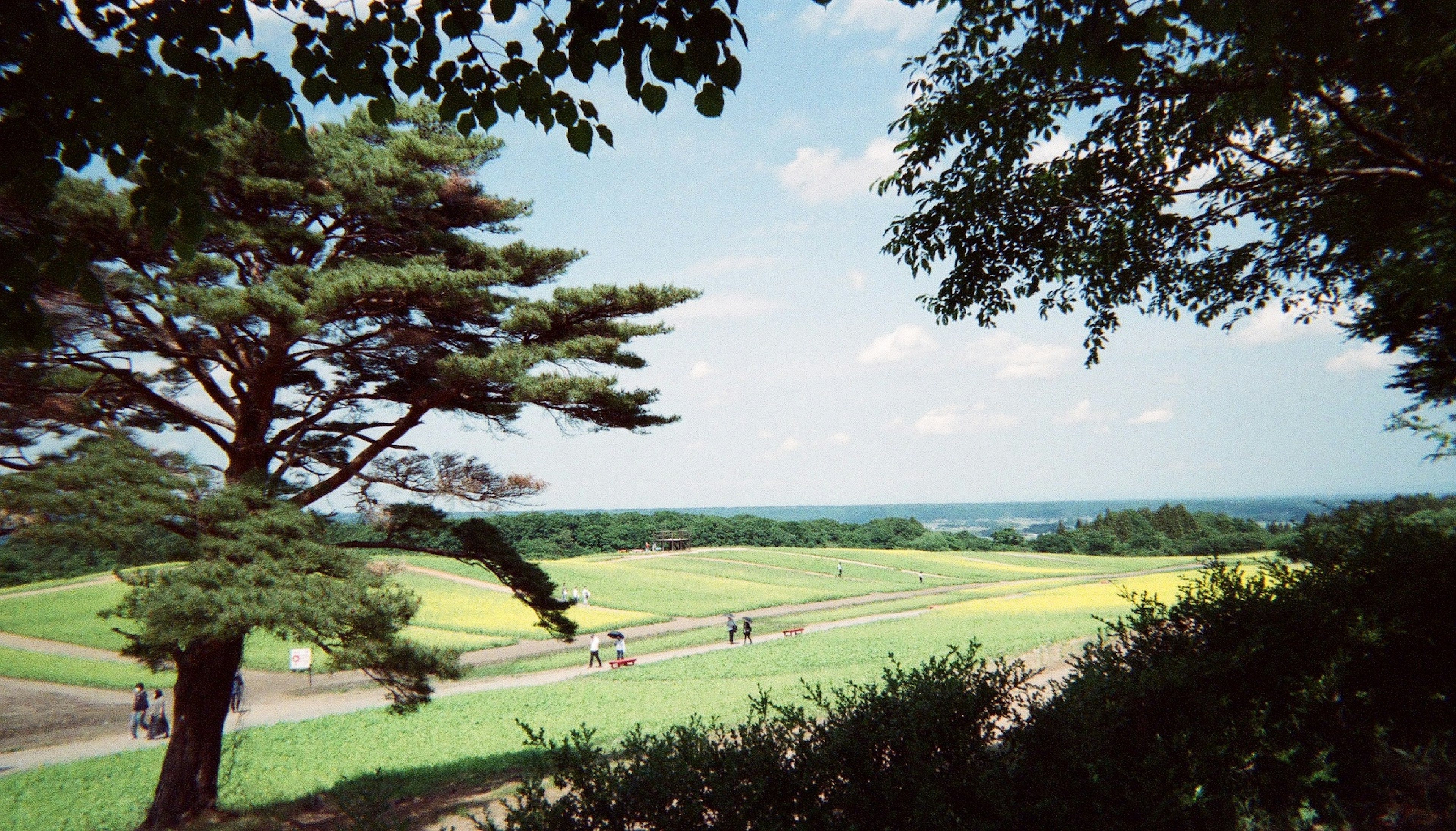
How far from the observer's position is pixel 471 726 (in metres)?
17.2

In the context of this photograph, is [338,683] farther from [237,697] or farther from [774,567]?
[774,567]

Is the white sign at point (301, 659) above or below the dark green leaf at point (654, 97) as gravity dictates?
below

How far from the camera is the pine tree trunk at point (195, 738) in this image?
1029 centimetres

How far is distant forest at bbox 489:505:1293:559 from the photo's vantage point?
7675 centimetres

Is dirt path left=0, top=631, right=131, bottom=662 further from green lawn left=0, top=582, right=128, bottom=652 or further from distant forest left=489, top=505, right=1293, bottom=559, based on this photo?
distant forest left=489, top=505, right=1293, bottom=559

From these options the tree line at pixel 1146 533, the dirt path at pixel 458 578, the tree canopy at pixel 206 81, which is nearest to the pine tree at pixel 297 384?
the tree canopy at pixel 206 81

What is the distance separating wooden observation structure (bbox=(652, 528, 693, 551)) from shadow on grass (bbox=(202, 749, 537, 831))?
65.4 m

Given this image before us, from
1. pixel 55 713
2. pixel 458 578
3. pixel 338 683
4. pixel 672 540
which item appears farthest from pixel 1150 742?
pixel 672 540

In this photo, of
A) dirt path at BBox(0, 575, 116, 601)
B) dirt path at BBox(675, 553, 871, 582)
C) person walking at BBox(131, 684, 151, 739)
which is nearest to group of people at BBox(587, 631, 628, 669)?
person walking at BBox(131, 684, 151, 739)

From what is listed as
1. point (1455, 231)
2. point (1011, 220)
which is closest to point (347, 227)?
point (1011, 220)

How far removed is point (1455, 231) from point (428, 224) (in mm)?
12184

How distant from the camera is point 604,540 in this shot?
80812 millimetres

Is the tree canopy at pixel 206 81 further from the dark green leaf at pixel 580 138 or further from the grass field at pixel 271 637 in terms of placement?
the grass field at pixel 271 637

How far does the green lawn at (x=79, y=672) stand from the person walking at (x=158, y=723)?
593 centimetres
